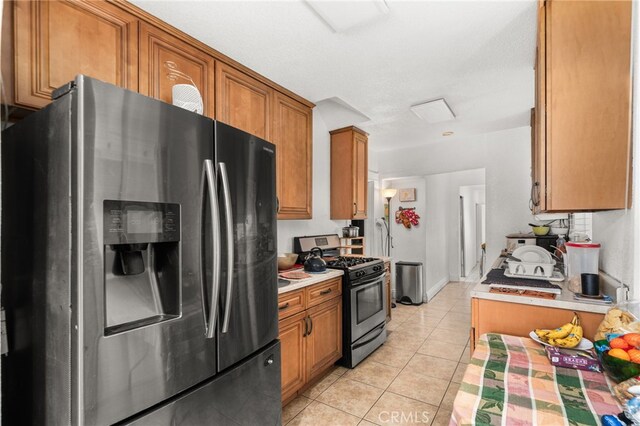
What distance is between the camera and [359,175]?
374 cm

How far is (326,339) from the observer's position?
8.43 feet

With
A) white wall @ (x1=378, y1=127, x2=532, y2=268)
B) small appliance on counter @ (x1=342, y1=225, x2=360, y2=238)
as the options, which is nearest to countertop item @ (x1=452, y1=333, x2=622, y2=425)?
small appliance on counter @ (x1=342, y1=225, x2=360, y2=238)

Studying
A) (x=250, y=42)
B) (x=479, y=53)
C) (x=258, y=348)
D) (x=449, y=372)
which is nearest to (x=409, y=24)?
(x=479, y=53)

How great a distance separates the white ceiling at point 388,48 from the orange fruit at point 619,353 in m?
1.62

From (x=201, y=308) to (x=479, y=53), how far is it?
229 centimetres

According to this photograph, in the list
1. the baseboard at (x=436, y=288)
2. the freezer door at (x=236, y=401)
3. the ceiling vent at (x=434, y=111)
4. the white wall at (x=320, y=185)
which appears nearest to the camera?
the freezer door at (x=236, y=401)

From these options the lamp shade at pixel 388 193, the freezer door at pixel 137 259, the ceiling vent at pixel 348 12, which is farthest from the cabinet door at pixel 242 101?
the lamp shade at pixel 388 193

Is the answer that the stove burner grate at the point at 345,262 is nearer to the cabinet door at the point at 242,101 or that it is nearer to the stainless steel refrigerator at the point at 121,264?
the cabinet door at the point at 242,101

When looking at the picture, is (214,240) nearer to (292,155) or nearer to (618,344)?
(618,344)

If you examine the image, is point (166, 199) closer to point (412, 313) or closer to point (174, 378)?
point (174, 378)

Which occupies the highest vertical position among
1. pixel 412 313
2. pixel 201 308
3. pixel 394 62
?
pixel 394 62

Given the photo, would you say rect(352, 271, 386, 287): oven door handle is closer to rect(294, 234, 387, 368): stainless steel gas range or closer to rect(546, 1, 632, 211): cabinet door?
rect(294, 234, 387, 368): stainless steel gas range

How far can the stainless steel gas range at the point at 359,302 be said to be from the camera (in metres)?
2.75

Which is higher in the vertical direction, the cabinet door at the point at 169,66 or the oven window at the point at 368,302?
the cabinet door at the point at 169,66
